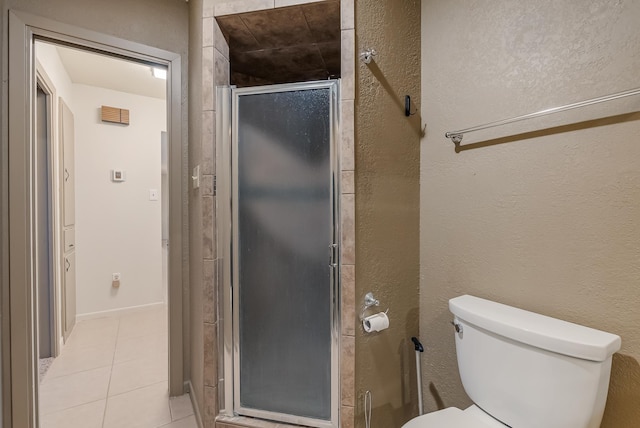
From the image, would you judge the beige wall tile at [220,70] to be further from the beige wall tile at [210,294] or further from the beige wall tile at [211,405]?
the beige wall tile at [211,405]

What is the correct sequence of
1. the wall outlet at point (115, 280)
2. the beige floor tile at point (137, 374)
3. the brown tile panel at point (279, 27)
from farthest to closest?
the wall outlet at point (115, 280), the beige floor tile at point (137, 374), the brown tile panel at point (279, 27)

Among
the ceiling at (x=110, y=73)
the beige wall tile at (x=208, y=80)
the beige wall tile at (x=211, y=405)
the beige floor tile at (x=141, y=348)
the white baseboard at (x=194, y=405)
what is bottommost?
the beige floor tile at (x=141, y=348)

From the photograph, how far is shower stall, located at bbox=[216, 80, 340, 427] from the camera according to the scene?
1283mm

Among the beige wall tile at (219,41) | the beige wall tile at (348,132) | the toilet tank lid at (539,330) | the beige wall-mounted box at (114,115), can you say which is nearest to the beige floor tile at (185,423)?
the toilet tank lid at (539,330)

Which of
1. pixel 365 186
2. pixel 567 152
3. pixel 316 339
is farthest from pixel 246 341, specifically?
pixel 567 152

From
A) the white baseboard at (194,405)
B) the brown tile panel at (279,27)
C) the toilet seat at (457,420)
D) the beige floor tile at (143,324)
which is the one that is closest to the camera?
the toilet seat at (457,420)

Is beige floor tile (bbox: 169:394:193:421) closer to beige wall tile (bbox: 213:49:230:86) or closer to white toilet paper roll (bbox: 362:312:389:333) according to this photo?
white toilet paper roll (bbox: 362:312:389:333)

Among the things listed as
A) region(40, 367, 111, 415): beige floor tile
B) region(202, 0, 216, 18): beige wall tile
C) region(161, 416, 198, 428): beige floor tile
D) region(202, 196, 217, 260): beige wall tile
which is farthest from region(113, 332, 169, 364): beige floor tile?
region(202, 0, 216, 18): beige wall tile

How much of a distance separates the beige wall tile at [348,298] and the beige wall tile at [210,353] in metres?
0.61

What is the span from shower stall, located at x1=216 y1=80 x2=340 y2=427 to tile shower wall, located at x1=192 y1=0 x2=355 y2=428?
0.13 feet

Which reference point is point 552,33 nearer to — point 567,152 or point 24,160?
point 567,152

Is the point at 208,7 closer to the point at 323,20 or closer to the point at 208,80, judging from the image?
the point at 208,80

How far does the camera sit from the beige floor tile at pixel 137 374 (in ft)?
6.46

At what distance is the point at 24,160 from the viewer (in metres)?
1.42
